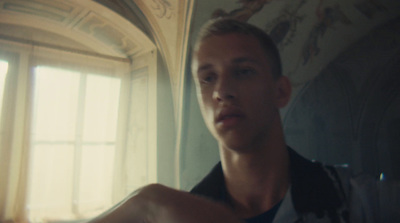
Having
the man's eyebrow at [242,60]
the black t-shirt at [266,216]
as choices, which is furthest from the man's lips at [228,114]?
the black t-shirt at [266,216]

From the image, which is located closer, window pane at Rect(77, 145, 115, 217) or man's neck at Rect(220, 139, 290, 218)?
man's neck at Rect(220, 139, 290, 218)

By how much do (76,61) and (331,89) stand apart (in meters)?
3.35

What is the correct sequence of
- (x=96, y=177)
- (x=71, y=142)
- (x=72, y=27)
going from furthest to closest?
1. (x=96, y=177)
2. (x=71, y=142)
3. (x=72, y=27)

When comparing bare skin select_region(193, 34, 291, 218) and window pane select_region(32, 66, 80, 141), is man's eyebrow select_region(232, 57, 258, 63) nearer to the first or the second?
bare skin select_region(193, 34, 291, 218)

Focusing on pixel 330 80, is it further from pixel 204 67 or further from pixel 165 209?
pixel 165 209

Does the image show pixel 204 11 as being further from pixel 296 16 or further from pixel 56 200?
pixel 56 200

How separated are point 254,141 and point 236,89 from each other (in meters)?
0.14

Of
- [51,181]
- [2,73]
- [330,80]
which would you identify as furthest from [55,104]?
[330,80]

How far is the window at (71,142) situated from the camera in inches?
129

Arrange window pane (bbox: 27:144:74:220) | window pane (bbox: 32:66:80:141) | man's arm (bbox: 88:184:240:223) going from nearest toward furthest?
man's arm (bbox: 88:184:240:223)
window pane (bbox: 27:144:74:220)
window pane (bbox: 32:66:80:141)

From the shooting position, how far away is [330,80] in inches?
53.8

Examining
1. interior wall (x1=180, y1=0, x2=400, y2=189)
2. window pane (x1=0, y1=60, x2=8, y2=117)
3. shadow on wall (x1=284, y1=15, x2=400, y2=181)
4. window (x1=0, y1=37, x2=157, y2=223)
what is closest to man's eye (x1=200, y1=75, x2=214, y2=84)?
interior wall (x1=180, y1=0, x2=400, y2=189)

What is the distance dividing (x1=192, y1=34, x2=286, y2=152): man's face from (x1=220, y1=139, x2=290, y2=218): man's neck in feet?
0.15

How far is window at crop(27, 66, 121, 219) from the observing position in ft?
10.8
